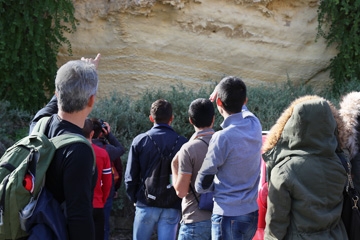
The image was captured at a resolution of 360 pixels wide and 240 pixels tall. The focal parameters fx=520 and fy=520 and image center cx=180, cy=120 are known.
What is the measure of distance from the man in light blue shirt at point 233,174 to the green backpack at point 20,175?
4.38 feet

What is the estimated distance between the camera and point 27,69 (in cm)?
815

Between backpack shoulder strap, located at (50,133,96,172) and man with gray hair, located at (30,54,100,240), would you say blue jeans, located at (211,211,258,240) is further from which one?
backpack shoulder strap, located at (50,133,96,172)

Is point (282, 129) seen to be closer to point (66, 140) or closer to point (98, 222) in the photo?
point (66, 140)

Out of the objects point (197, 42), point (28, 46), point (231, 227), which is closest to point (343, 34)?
point (197, 42)

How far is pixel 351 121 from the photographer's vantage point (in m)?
3.68

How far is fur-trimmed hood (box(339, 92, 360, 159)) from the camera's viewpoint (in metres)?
3.60

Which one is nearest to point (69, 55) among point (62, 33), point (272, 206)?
point (62, 33)

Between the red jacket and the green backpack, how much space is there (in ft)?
6.67

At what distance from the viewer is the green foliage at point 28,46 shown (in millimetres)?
8023

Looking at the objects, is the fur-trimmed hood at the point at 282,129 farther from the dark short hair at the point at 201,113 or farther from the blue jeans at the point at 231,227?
the dark short hair at the point at 201,113

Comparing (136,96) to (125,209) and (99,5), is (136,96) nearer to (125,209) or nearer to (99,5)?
(99,5)

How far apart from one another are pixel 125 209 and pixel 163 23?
3693mm

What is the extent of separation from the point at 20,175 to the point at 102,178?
2.25 metres

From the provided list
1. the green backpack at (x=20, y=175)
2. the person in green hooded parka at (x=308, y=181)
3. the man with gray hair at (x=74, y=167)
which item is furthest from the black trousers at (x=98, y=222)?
the green backpack at (x=20, y=175)
